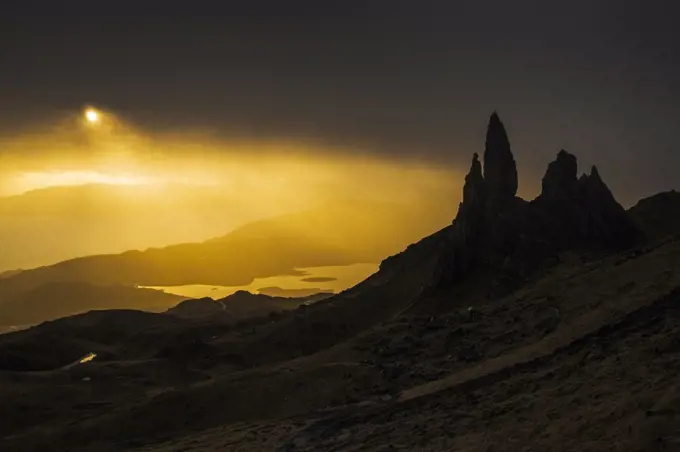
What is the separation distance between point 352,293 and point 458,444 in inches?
2304

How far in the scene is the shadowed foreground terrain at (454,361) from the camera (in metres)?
19.1

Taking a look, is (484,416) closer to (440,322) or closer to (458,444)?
(458,444)

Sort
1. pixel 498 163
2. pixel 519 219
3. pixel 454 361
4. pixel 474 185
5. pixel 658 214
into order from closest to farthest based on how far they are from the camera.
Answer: pixel 454 361 < pixel 519 219 < pixel 474 185 < pixel 498 163 < pixel 658 214

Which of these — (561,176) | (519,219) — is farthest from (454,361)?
(561,176)

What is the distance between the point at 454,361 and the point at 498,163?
3963 centimetres

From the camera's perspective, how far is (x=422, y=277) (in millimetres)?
74125

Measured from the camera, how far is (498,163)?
2638 inches

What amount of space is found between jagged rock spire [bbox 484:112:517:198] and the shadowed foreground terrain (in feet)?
0.61

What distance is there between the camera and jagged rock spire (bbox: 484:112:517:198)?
6675 cm

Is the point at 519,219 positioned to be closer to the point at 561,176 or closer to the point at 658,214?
the point at 561,176

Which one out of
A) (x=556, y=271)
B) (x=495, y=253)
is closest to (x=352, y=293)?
(x=495, y=253)

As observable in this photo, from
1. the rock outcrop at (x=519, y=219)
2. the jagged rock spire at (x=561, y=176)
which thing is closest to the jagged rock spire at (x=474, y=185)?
the rock outcrop at (x=519, y=219)

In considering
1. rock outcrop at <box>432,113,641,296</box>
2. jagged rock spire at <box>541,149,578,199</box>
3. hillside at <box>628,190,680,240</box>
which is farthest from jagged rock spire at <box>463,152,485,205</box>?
hillside at <box>628,190,680,240</box>

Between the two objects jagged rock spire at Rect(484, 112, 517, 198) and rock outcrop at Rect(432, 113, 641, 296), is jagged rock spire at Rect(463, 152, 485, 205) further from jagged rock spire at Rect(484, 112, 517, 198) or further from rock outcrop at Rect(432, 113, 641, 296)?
jagged rock spire at Rect(484, 112, 517, 198)
